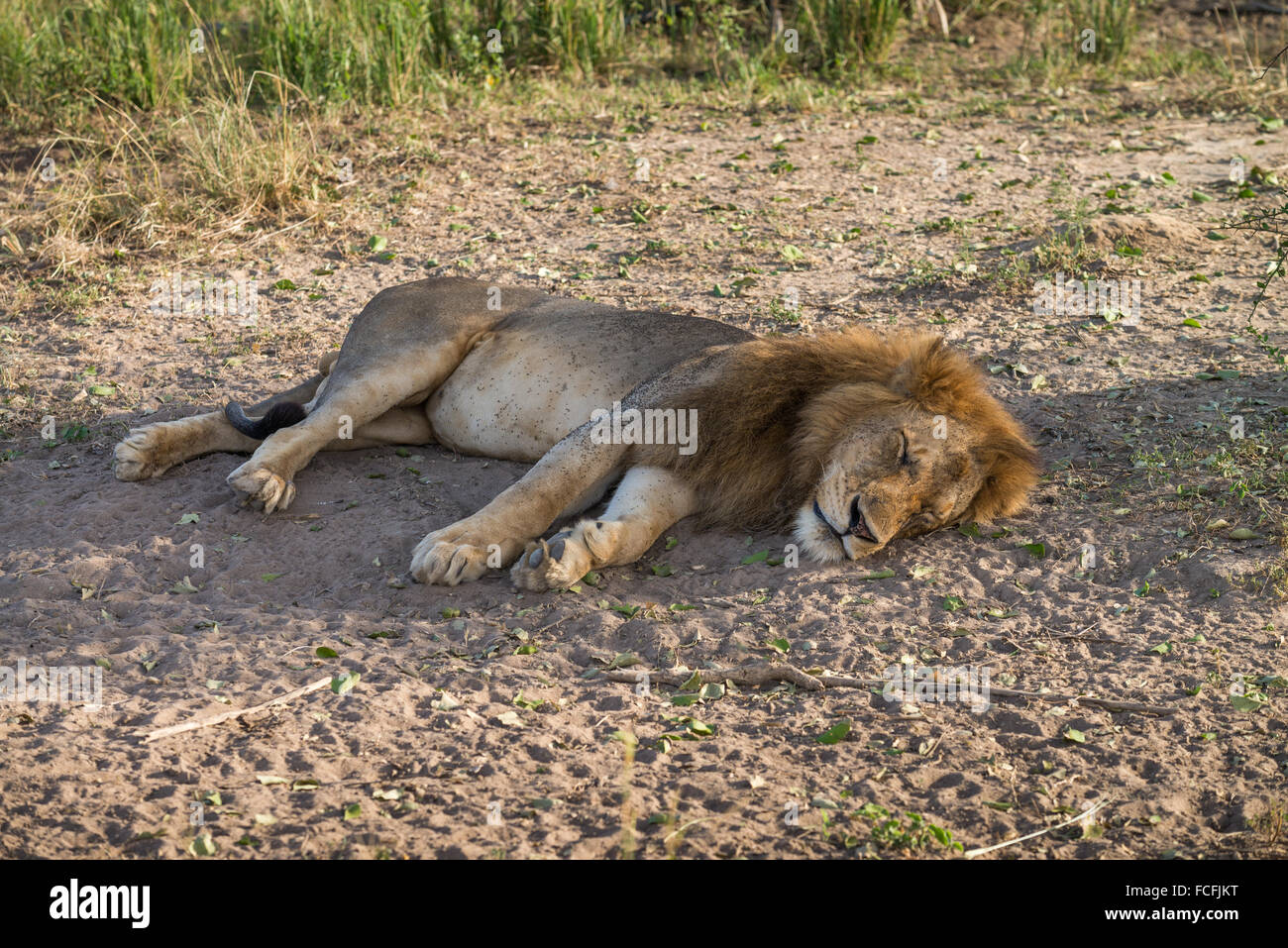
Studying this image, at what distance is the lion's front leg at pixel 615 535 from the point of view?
4.38m

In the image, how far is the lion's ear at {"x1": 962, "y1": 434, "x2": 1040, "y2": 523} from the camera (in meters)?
4.66

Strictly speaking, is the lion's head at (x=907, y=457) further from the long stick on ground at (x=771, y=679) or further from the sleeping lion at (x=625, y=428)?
the long stick on ground at (x=771, y=679)

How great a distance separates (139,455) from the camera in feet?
17.0

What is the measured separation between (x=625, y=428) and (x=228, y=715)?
1.88 metres

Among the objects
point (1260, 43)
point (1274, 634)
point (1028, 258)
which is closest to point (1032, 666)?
point (1274, 634)

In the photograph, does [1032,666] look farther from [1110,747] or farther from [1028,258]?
[1028,258]

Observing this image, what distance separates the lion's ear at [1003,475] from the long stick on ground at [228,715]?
94.5 inches

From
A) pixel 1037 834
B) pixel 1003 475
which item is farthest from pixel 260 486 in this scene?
pixel 1037 834

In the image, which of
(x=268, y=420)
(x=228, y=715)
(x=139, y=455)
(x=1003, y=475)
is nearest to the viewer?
(x=228, y=715)

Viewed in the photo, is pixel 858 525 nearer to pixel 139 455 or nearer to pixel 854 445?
pixel 854 445

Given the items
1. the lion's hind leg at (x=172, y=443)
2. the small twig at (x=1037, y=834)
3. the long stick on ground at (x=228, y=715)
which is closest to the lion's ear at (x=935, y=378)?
the small twig at (x=1037, y=834)

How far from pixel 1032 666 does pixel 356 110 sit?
7.06m

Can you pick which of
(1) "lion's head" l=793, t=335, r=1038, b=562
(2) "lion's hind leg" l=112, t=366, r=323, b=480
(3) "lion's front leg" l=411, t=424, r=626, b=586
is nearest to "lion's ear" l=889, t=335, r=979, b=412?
(1) "lion's head" l=793, t=335, r=1038, b=562

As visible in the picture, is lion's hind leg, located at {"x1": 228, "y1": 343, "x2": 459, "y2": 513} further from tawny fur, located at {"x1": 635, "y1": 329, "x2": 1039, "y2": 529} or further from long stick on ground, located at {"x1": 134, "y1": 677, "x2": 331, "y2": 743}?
long stick on ground, located at {"x1": 134, "y1": 677, "x2": 331, "y2": 743}
